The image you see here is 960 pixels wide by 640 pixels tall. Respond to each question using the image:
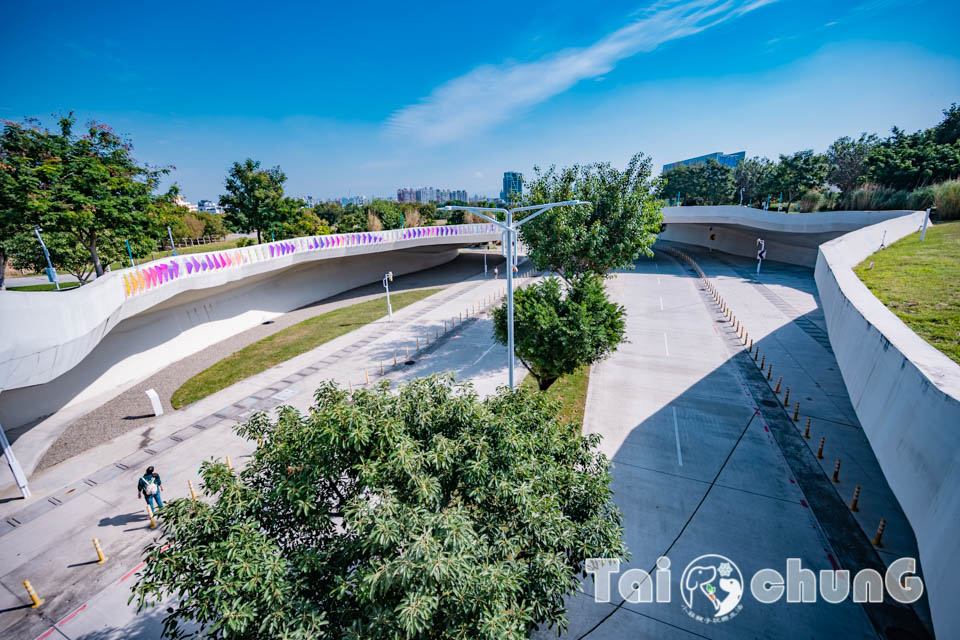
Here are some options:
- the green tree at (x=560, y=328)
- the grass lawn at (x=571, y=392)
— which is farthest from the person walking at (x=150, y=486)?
the green tree at (x=560, y=328)

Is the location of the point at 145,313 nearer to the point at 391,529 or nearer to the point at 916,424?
the point at 391,529

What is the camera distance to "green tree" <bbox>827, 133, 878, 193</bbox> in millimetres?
49188

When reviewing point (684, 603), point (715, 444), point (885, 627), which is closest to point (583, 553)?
point (684, 603)

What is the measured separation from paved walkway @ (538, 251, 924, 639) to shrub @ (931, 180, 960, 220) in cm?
1683

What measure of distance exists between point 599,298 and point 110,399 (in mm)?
25260

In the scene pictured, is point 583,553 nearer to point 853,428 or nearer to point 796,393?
point 853,428

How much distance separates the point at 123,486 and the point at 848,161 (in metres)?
74.8

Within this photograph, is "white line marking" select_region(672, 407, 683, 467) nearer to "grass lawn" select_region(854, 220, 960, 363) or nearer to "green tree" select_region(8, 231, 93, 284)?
"grass lawn" select_region(854, 220, 960, 363)

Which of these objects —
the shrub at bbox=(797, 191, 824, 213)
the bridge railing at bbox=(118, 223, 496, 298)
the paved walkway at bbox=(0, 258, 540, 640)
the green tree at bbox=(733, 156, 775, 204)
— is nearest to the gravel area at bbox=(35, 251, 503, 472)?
the paved walkway at bbox=(0, 258, 540, 640)

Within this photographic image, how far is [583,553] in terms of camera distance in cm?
679

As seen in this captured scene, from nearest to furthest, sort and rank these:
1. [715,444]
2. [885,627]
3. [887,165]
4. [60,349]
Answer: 1. [885,627]
2. [60,349]
3. [715,444]
4. [887,165]

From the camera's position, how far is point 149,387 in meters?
21.9

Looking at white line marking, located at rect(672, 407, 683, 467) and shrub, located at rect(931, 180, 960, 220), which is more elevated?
shrub, located at rect(931, 180, 960, 220)

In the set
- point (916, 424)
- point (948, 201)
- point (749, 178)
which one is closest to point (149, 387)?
point (916, 424)
